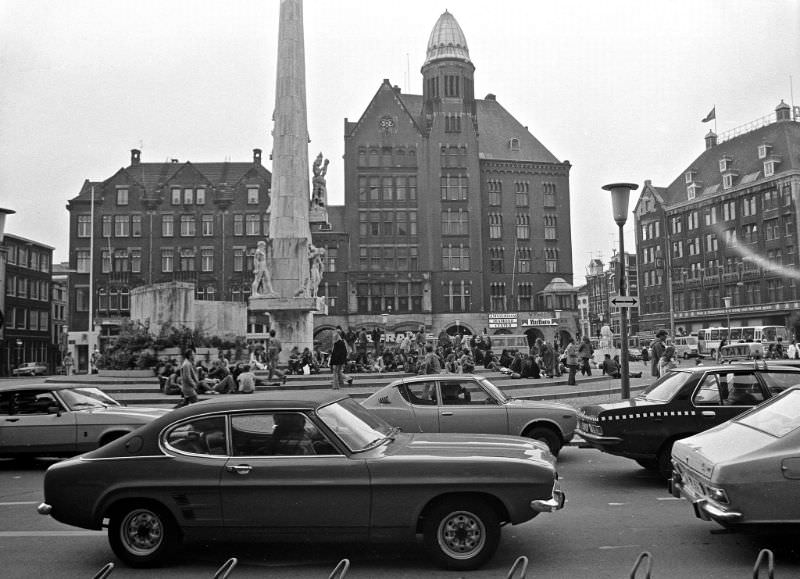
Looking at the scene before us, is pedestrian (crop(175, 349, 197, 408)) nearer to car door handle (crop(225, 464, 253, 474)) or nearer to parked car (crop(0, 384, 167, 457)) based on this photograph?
parked car (crop(0, 384, 167, 457))

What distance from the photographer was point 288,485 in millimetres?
6016

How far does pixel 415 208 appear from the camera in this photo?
70.9 metres

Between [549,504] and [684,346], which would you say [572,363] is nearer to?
[549,504]

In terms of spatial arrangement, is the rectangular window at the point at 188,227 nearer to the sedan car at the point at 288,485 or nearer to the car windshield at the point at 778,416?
the sedan car at the point at 288,485

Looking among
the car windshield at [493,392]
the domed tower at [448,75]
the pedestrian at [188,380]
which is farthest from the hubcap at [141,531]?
the domed tower at [448,75]

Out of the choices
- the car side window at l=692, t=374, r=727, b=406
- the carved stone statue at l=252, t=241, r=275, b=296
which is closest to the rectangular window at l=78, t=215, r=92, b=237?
the carved stone statue at l=252, t=241, r=275, b=296

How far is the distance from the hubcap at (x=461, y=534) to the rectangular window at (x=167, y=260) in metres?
63.2

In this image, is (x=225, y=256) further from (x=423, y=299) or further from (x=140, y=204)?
(x=423, y=299)

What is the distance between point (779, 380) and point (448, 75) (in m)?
66.9

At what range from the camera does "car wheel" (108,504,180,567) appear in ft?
20.2

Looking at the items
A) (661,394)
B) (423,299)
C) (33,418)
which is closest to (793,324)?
(423,299)

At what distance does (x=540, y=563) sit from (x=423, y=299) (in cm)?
6398

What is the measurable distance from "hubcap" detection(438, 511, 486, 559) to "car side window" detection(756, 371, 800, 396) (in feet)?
18.1

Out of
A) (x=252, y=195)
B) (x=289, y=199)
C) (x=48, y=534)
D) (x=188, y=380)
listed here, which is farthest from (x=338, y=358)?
(x=252, y=195)
